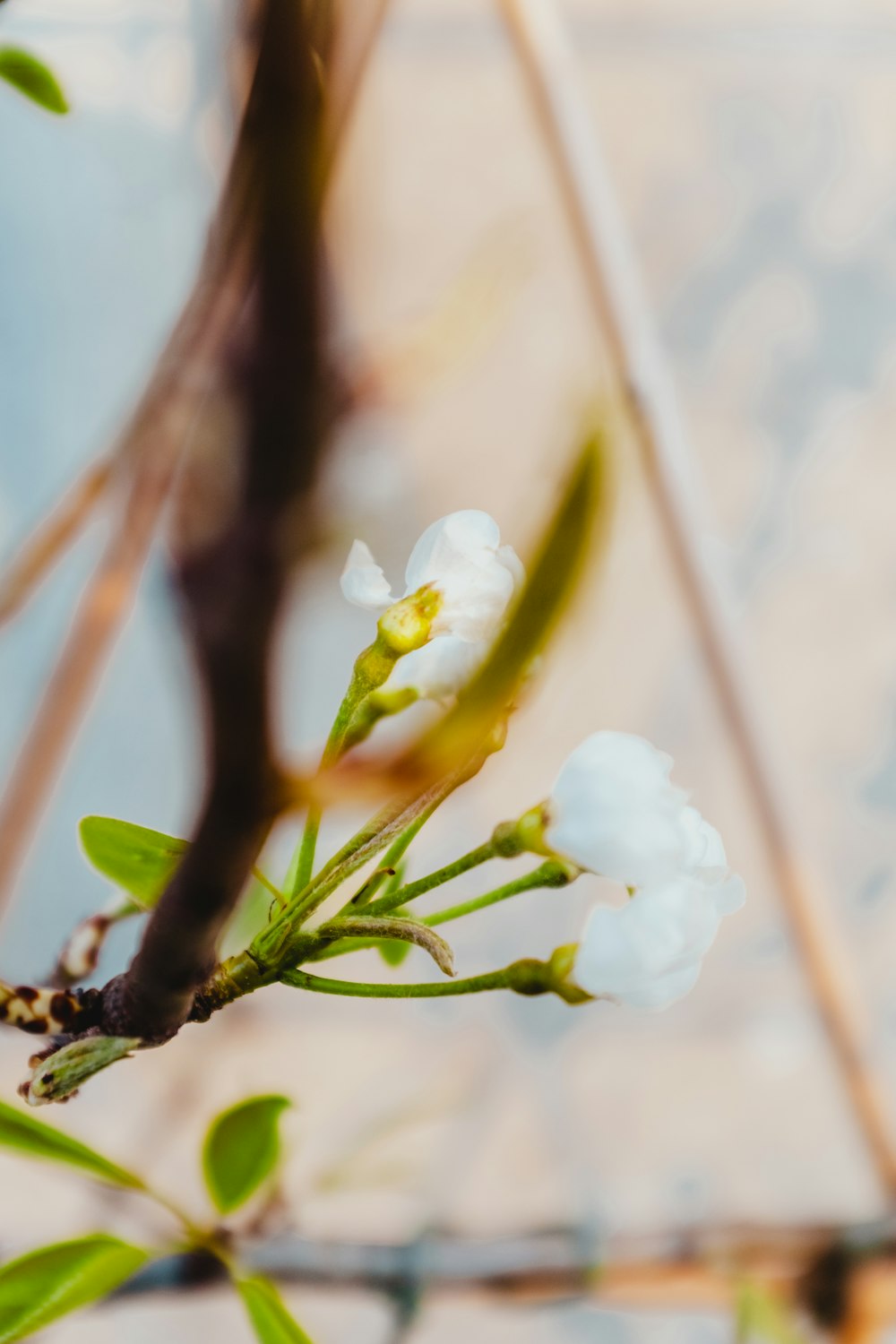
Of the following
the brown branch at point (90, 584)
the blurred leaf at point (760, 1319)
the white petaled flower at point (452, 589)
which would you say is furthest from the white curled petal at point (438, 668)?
the blurred leaf at point (760, 1319)

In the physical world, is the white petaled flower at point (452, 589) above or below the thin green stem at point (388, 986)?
above

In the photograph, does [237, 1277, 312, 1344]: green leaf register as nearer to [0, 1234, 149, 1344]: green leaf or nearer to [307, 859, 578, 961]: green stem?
[0, 1234, 149, 1344]: green leaf

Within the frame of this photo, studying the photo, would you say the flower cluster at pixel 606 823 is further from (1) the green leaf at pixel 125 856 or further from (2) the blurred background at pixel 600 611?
(2) the blurred background at pixel 600 611

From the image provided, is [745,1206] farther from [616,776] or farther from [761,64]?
[761,64]

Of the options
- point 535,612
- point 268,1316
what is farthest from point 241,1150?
point 535,612

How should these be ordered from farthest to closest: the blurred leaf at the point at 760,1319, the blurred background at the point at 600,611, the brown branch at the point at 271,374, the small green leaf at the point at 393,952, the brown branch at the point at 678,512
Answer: the blurred background at the point at 600,611 → the brown branch at the point at 678,512 → the blurred leaf at the point at 760,1319 → the small green leaf at the point at 393,952 → the brown branch at the point at 271,374

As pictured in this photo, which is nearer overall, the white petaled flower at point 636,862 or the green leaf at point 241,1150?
the white petaled flower at point 636,862

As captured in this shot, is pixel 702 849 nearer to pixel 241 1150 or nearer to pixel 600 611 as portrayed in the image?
pixel 241 1150

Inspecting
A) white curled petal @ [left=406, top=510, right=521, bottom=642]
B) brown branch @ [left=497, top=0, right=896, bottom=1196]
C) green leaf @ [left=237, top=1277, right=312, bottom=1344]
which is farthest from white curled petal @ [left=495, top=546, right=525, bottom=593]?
brown branch @ [left=497, top=0, right=896, bottom=1196]
